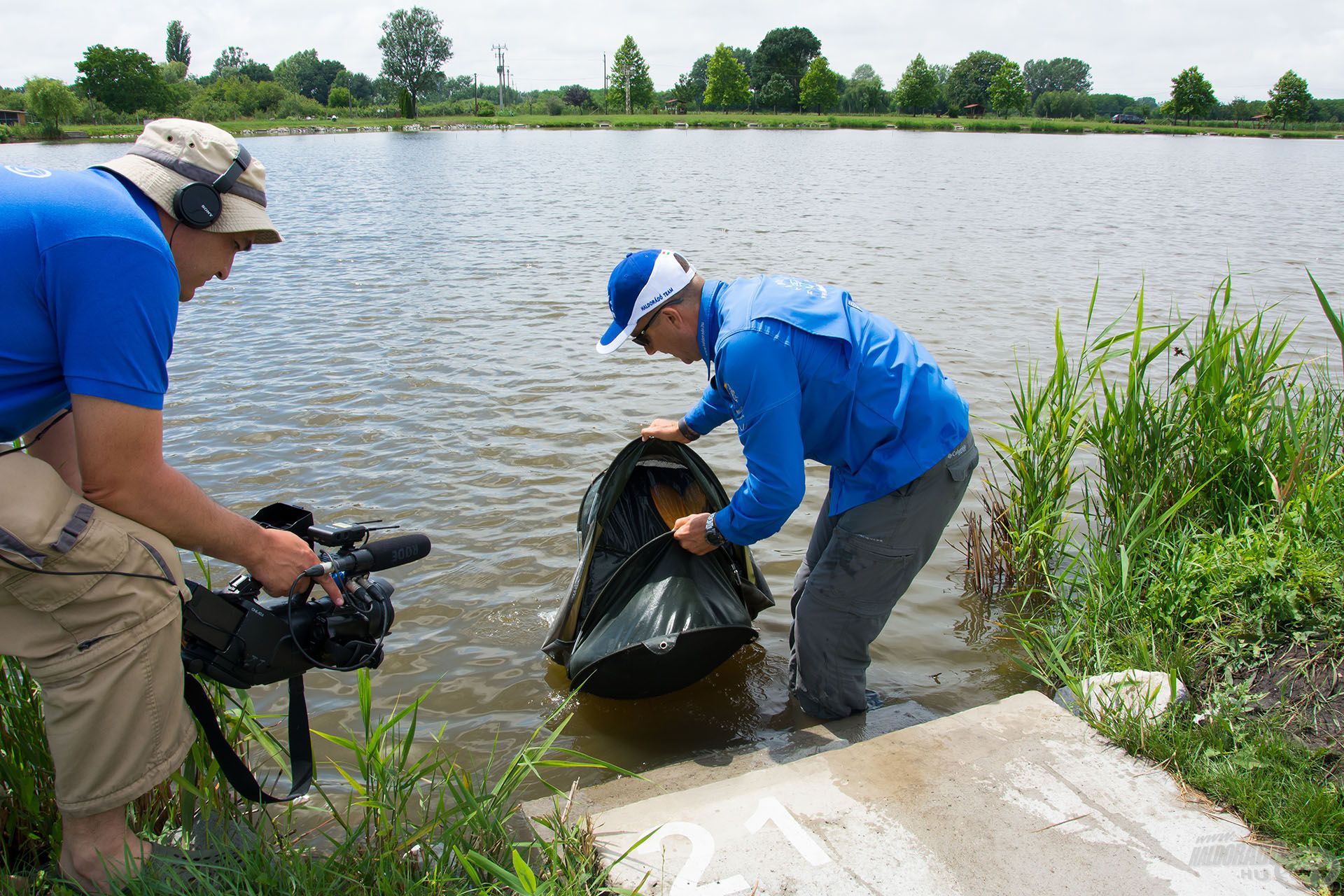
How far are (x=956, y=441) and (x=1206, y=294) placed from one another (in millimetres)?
10369

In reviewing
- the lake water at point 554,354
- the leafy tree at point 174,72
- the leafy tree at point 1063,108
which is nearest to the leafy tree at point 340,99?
the leafy tree at point 174,72

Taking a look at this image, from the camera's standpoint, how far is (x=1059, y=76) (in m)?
145

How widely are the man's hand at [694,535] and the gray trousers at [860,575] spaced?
1.44 ft

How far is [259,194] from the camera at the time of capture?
7.72 feet

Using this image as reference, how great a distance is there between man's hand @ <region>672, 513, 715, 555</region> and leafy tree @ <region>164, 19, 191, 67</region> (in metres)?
142

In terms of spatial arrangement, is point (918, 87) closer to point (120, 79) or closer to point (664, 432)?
point (120, 79)

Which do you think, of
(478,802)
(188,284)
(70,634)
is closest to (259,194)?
(188,284)

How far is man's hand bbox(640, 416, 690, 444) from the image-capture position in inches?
150

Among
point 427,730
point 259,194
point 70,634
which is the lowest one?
point 427,730

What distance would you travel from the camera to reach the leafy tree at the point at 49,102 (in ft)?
174

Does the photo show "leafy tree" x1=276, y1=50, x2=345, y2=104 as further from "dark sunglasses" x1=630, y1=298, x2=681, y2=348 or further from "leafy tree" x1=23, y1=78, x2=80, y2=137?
"dark sunglasses" x1=630, y1=298, x2=681, y2=348

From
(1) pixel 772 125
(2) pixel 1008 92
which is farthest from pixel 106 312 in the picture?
(2) pixel 1008 92

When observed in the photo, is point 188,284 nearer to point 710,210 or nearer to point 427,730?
point 427,730

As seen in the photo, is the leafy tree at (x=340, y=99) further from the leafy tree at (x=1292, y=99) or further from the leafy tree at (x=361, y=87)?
the leafy tree at (x=1292, y=99)
